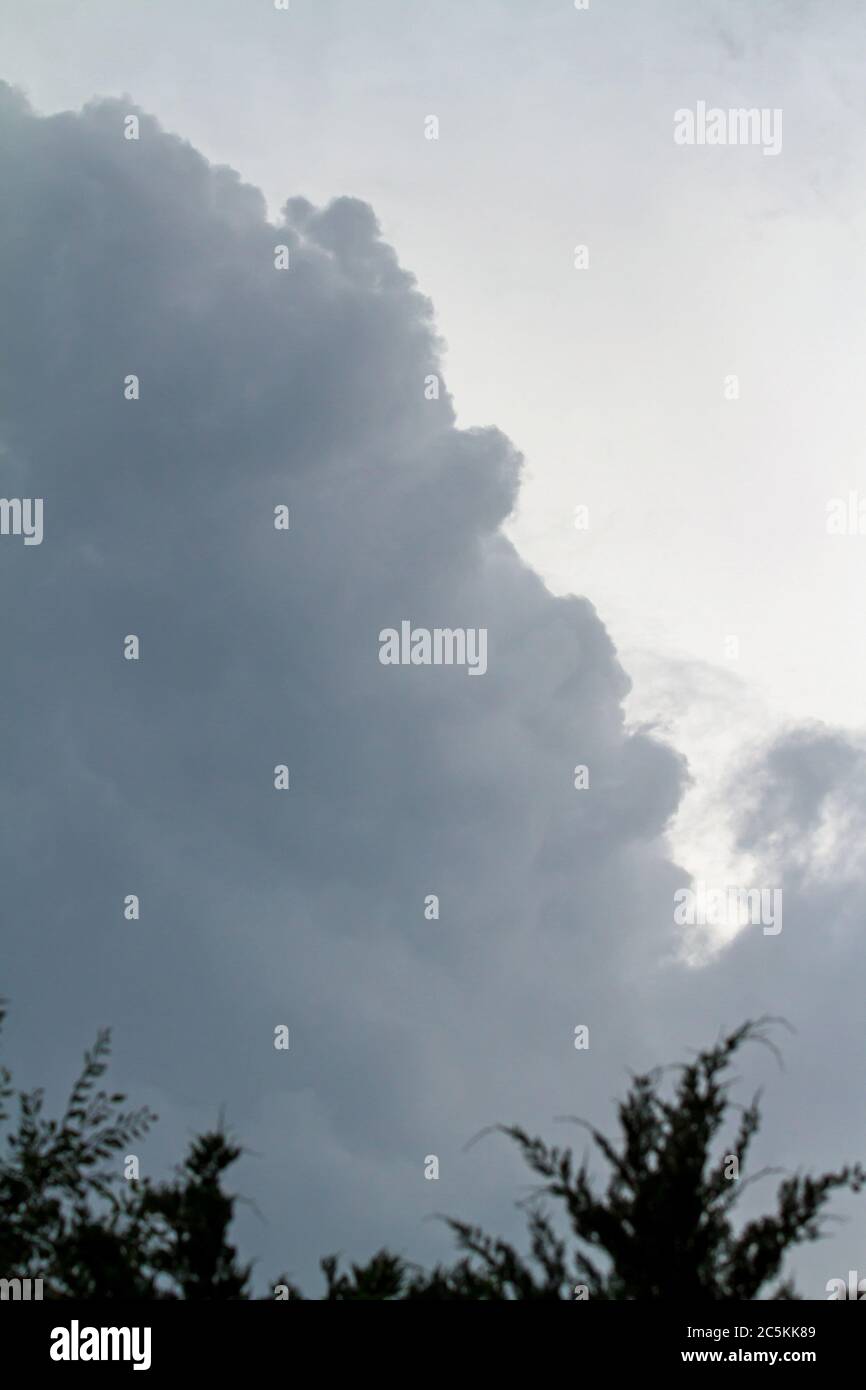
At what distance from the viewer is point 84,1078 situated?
988 centimetres

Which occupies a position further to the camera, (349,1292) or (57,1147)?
(57,1147)

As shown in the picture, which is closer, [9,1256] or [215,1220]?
[215,1220]

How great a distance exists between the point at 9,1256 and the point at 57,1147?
151cm
